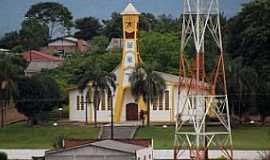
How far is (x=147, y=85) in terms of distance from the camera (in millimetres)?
61875

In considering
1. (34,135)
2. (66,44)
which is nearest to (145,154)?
(34,135)

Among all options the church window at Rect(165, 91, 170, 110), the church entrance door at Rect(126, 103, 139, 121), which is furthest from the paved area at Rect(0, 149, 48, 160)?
the church window at Rect(165, 91, 170, 110)

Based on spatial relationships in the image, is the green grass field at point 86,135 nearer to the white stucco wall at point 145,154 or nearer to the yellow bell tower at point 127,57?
the yellow bell tower at point 127,57

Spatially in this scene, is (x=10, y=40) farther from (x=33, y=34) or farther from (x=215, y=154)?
(x=215, y=154)

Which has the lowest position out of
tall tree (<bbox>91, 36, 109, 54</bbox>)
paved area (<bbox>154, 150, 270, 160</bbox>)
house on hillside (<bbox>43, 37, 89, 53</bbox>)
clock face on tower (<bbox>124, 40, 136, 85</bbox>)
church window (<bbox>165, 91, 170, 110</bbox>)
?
paved area (<bbox>154, 150, 270, 160</bbox>)

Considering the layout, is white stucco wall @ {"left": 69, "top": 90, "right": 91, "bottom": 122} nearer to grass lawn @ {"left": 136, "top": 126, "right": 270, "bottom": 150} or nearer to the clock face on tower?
the clock face on tower

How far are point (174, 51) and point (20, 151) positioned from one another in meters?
29.8

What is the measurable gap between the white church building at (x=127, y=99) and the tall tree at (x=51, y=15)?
66070 millimetres

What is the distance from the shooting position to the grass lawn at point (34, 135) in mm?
55438

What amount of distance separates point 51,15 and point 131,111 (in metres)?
68.7

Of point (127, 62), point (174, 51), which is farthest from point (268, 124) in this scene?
point (174, 51)

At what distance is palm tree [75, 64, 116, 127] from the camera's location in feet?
205

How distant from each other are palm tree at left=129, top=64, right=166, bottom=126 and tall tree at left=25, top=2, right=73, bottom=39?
70911 mm

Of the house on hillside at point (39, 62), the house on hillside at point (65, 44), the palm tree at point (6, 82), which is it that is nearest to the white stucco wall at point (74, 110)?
the palm tree at point (6, 82)
